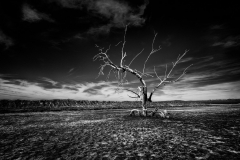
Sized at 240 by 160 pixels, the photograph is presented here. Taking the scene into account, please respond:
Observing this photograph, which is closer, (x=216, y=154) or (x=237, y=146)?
(x=216, y=154)

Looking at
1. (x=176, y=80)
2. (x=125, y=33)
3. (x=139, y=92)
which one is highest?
(x=125, y=33)

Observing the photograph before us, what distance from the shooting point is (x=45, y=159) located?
350 cm

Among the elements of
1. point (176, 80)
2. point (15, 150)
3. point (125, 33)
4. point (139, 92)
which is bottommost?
point (15, 150)

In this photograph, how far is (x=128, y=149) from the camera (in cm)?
418

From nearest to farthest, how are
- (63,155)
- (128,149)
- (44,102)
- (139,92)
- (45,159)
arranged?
(45,159) → (63,155) → (128,149) → (139,92) → (44,102)

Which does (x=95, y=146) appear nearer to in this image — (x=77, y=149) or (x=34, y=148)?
(x=77, y=149)

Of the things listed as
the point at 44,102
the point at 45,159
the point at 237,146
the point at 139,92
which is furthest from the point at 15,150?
the point at 44,102

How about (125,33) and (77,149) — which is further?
(125,33)

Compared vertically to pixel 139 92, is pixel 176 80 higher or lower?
higher

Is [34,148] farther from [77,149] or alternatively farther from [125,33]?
[125,33]

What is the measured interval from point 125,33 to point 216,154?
37.7ft

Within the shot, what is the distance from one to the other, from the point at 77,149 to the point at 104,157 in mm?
1158

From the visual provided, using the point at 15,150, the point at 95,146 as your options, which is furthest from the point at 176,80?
the point at 15,150

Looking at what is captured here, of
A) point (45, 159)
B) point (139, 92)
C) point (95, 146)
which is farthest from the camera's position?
point (139, 92)
